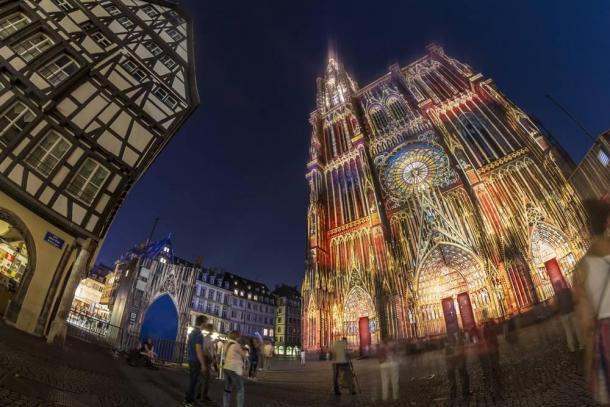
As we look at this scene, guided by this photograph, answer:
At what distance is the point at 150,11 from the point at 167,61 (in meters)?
4.05

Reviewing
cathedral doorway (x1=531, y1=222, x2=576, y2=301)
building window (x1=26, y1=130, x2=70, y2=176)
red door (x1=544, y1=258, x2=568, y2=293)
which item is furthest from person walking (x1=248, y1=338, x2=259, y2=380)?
red door (x1=544, y1=258, x2=568, y2=293)

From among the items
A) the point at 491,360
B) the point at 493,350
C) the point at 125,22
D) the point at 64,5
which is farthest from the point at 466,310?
the point at 64,5

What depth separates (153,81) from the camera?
16.0m

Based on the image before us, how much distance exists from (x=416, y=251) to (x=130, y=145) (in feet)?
72.3

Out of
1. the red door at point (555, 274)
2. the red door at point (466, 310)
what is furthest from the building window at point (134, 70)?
the red door at point (555, 274)

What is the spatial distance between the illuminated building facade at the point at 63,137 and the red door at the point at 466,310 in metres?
23.4

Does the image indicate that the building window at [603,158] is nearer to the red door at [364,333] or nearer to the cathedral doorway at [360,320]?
the cathedral doorway at [360,320]

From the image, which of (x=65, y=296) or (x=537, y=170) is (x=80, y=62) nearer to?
(x=65, y=296)

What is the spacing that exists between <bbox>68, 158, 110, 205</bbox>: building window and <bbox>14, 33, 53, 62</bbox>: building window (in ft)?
15.2

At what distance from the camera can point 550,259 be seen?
18.1 metres

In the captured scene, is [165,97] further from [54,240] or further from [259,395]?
[259,395]

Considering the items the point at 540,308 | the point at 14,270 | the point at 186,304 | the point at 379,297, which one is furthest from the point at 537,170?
the point at 186,304

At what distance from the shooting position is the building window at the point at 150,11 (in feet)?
60.1

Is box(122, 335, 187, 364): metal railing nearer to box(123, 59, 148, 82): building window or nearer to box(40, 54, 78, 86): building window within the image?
box(40, 54, 78, 86): building window
